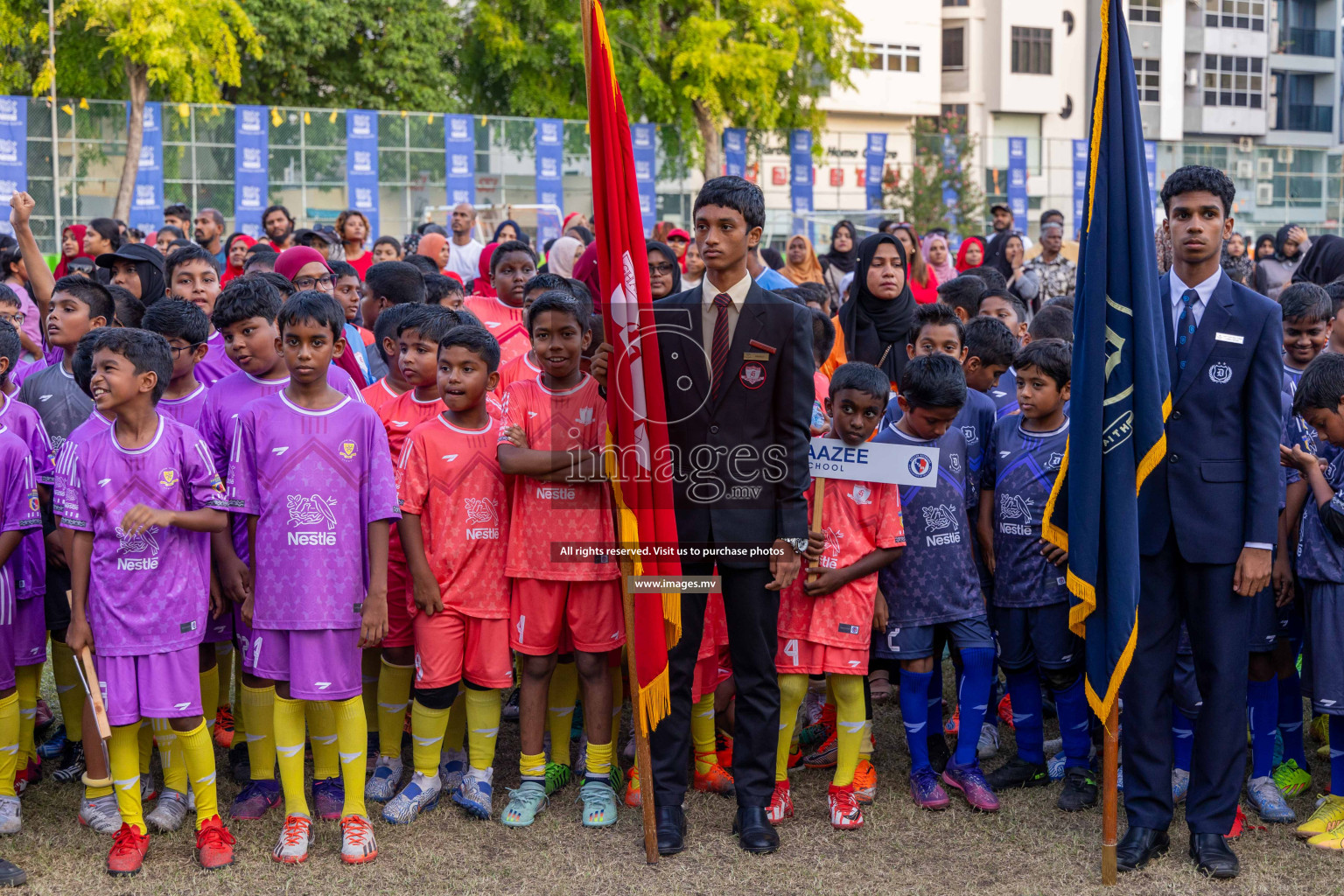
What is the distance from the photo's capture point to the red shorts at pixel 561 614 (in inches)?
177

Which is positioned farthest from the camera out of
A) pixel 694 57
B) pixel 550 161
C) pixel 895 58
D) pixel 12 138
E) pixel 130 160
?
pixel 895 58

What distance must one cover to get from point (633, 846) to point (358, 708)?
1030 millimetres

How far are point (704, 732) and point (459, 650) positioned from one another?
0.99 m

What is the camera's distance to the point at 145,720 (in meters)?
4.64

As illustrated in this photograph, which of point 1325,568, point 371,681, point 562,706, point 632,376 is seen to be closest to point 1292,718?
point 1325,568

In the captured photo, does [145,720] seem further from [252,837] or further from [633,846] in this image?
[633,846]

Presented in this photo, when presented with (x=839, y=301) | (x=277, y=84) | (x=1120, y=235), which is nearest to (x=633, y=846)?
(x=1120, y=235)

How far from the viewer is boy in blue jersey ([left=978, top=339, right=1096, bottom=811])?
4.61 m

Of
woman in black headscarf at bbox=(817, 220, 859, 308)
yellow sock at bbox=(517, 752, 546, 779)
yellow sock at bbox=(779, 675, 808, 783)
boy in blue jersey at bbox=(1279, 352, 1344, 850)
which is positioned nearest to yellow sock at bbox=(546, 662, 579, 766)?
yellow sock at bbox=(517, 752, 546, 779)

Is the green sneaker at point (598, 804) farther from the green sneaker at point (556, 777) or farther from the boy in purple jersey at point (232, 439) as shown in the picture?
the boy in purple jersey at point (232, 439)

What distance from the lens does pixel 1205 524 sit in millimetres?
3977

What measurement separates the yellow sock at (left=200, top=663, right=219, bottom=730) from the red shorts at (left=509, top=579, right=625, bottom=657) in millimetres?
1164

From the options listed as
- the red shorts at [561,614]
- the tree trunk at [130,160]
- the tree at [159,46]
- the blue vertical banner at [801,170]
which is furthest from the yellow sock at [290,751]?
the blue vertical banner at [801,170]

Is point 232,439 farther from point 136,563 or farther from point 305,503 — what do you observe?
point 136,563
